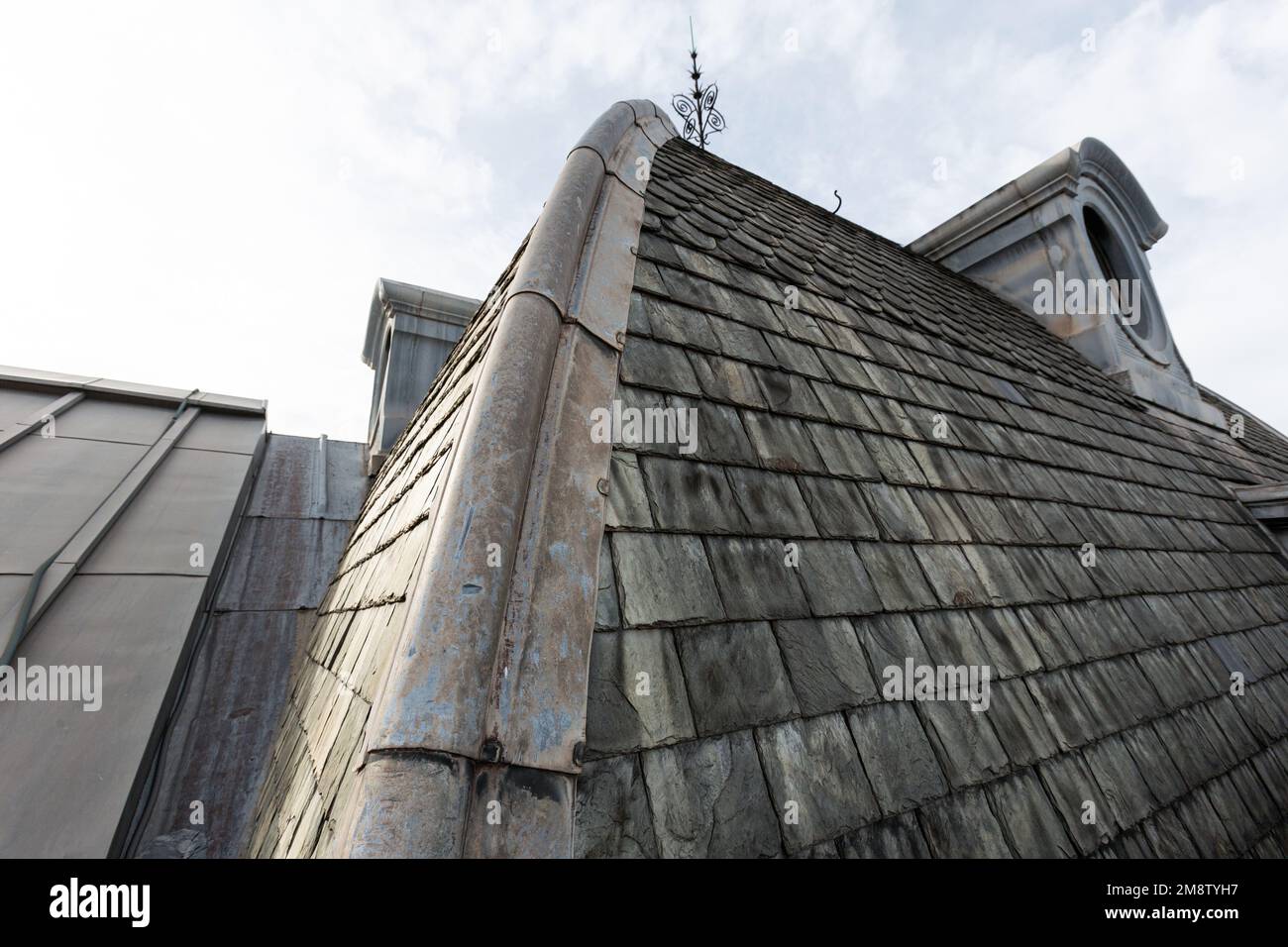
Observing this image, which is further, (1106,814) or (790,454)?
(790,454)

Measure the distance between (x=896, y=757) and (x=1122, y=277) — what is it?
10.9 metres

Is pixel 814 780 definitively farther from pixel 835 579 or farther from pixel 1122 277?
pixel 1122 277

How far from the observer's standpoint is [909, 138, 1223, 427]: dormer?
7.00 m

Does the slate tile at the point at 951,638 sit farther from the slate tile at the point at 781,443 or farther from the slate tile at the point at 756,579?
the slate tile at the point at 781,443

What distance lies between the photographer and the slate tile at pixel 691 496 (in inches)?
62.1

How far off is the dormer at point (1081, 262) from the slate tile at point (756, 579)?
25.2ft

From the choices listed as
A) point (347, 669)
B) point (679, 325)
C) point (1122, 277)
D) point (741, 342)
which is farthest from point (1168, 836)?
point (1122, 277)

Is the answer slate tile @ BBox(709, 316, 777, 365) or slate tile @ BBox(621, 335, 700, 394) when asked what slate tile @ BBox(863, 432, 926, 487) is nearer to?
slate tile @ BBox(709, 316, 777, 365)
